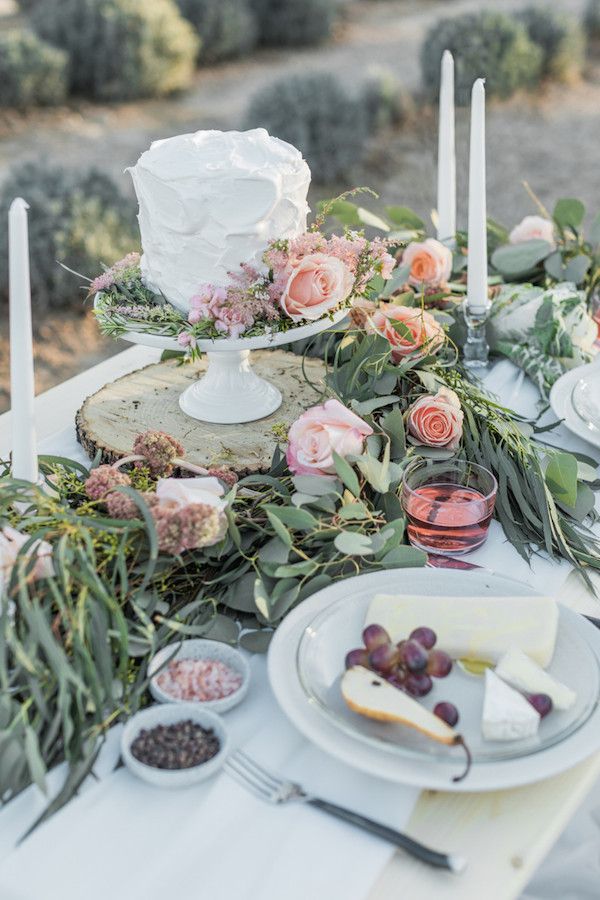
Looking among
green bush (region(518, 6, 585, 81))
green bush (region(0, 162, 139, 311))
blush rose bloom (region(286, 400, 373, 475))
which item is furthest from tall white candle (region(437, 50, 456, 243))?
green bush (region(518, 6, 585, 81))

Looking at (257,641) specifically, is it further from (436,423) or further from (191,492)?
(436,423)

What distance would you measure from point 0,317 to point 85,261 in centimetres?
50

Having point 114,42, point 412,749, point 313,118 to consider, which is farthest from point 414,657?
point 114,42

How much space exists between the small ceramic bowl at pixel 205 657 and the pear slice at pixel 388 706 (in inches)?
5.3

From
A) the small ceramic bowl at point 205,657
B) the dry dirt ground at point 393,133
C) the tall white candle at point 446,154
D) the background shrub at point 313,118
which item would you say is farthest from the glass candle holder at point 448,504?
the background shrub at point 313,118

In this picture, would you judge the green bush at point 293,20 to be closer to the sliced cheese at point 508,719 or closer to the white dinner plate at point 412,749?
the white dinner plate at point 412,749

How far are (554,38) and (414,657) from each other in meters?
9.27

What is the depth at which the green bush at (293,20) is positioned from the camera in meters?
10.3

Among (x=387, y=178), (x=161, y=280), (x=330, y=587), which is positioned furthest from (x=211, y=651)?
(x=387, y=178)

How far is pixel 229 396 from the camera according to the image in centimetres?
179

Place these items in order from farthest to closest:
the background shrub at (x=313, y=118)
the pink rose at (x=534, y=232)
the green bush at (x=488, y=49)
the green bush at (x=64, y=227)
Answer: the green bush at (x=488, y=49)
the background shrub at (x=313, y=118)
the green bush at (x=64, y=227)
the pink rose at (x=534, y=232)

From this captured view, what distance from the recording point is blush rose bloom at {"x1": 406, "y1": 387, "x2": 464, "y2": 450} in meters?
1.57

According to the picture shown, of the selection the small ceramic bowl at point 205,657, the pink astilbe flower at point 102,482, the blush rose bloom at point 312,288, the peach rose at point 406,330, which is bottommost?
the small ceramic bowl at point 205,657

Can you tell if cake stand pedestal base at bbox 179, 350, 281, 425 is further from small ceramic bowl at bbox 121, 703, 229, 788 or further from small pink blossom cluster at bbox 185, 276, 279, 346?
small ceramic bowl at bbox 121, 703, 229, 788
